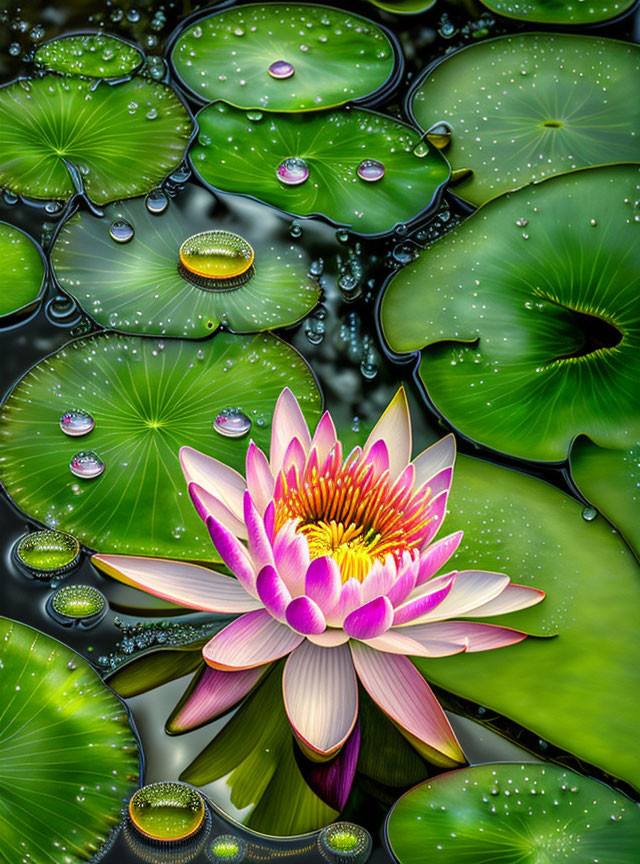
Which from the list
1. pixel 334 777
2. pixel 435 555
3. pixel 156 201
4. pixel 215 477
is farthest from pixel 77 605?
pixel 156 201

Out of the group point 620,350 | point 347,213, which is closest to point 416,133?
point 347,213

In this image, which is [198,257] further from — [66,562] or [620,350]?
[620,350]

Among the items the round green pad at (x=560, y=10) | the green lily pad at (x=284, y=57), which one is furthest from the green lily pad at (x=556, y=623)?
the round green pad at (x=560, y=10)

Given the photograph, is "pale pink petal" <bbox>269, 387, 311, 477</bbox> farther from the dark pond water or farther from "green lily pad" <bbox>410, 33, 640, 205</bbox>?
"green lily pad" <bbox>410, 33, 640, 205</bbox>

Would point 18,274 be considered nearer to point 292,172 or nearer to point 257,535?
point 292,172

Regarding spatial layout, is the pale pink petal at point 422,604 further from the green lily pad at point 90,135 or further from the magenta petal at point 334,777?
the green lily pad at point 90,135
